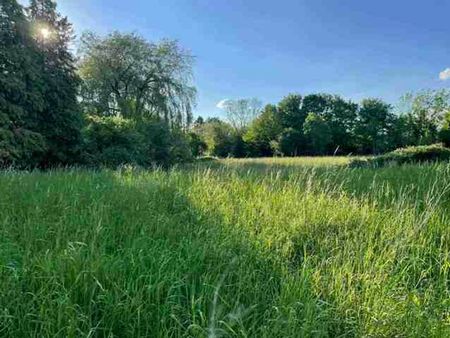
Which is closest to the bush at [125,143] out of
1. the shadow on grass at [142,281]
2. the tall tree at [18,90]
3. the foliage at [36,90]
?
the foliage at [36,90]

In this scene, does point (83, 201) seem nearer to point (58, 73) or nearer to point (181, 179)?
point (181, 179)

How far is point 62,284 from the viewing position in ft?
5.90

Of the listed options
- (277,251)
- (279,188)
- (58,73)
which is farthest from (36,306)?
(58,73)

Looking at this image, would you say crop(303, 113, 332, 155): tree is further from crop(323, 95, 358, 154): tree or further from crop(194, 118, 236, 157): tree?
crop(194, 118, 236, 157): tree

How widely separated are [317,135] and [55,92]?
40.6 metres

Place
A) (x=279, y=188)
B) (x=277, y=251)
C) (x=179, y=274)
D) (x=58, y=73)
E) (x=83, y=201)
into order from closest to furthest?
(x=179, y=274)
(x=277, y=251)
(x=83, y=201)
(x=279, y=188)
(x=58, y=73)

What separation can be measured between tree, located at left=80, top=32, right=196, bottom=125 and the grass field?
1873 centimetres

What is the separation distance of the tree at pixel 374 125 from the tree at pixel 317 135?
6576 millimetres

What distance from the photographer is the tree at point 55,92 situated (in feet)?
48.0

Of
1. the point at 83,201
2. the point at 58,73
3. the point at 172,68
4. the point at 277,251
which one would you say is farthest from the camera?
the point at 172,68

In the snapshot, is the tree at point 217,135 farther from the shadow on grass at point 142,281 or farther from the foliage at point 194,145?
the shadow on grass at point 142,281

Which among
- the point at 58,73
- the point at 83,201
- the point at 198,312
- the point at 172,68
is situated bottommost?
the point at 198,312

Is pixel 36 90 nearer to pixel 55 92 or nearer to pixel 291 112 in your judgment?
pixel 55 92

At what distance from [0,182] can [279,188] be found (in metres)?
3.75
